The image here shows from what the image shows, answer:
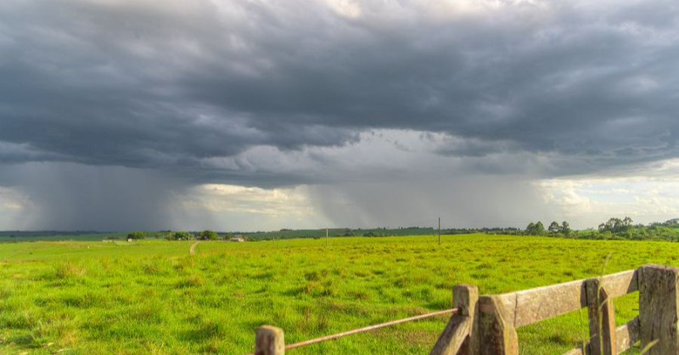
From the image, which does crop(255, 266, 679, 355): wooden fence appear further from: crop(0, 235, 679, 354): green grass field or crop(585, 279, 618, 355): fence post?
crop(0, 235, 679, 354): green grass field

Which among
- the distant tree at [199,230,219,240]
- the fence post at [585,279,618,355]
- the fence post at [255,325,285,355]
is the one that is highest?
the fence post at [255,325,285,355]

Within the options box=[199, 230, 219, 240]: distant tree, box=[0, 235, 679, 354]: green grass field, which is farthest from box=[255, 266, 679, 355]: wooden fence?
box=[199, 230, 219, 240]: distant tree

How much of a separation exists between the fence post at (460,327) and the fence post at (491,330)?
3.0 inches

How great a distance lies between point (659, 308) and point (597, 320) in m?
1.50

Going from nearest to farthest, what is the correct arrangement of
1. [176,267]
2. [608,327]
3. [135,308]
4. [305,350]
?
1. [608,327]
2. [305,350]
3. [135,308]
4. [176,267]

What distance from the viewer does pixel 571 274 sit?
81.9 feet

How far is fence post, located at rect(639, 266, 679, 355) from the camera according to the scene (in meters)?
6.22

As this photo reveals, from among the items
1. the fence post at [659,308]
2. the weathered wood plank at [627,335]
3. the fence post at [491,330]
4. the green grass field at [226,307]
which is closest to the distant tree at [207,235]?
the green grass field at [226,307]

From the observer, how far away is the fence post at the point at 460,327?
12.4 ft

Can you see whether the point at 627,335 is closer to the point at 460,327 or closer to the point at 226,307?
the point at 460,327

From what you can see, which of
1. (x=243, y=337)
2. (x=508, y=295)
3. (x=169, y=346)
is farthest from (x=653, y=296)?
(x=169, y=346)

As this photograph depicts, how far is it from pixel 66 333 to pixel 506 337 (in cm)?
1084

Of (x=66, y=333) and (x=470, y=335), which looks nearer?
(x=470, y=335)

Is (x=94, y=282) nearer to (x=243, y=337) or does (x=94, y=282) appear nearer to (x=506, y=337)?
(x=243, y=337)
